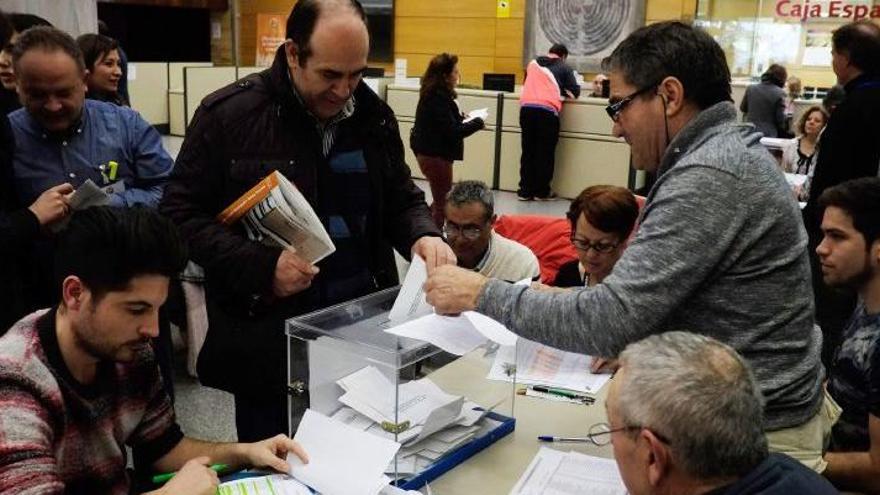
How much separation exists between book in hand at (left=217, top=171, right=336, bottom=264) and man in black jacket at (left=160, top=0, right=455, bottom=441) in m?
0.04

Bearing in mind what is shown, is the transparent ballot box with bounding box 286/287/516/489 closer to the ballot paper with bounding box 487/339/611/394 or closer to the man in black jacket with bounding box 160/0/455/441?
the man in black jacket with bounding box 160/0/455/441

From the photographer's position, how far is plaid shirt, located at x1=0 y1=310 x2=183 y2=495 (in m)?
1.24

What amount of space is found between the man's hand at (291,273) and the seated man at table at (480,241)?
1552mm

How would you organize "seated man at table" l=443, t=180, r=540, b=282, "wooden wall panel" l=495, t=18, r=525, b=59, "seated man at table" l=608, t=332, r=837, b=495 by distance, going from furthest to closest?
"wooden wall panel" l=495, t=18, r=525, b=59, "seated man at table" l=443, t=180, r=540, b=282, "seated man at table" l=608, t=332, r=837, b=495

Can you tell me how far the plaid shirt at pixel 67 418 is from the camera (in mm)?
1243

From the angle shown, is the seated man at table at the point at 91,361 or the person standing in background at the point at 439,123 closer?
the seated man at table at the point at 91,361

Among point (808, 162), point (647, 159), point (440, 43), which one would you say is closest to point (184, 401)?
point (647, 159)

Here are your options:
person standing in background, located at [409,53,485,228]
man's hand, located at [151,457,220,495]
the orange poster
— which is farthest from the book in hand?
the orange poster

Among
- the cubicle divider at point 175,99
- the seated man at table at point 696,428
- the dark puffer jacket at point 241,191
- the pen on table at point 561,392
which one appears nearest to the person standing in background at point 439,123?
the pen on table at point 561,392

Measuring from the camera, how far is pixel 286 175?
1767 millimetres

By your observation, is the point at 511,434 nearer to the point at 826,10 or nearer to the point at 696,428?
the point at 696,428

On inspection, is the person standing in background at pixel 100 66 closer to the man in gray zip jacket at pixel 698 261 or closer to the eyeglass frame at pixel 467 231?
the eyeglass frame at pixel 467 231

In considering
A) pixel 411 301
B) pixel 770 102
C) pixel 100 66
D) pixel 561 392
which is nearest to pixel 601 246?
pixel 561 392

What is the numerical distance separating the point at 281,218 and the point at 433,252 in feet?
1.18
